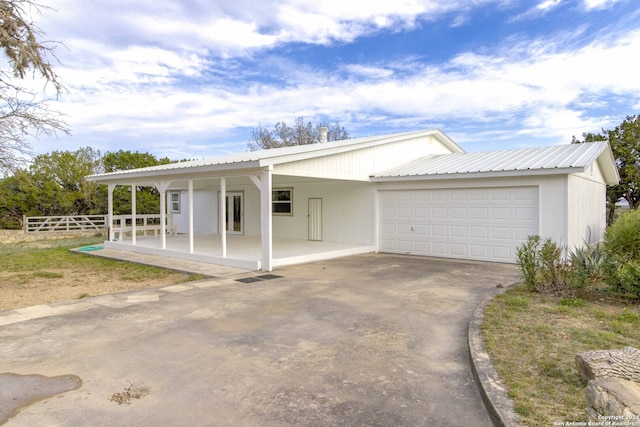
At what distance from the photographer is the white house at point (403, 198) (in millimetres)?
10227

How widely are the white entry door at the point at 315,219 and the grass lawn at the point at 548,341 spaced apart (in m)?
9.24


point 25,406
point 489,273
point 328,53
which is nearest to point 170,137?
point 328,53

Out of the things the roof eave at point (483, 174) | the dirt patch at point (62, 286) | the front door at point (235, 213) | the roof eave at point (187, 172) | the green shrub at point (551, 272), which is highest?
the roof eave at point (187, 172)

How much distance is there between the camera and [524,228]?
1067 centimetres

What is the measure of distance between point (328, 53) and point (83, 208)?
16803 millimetres

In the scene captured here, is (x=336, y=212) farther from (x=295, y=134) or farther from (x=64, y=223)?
(x=295, y=134)

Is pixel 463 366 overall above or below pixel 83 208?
below

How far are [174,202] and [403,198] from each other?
47.4ft

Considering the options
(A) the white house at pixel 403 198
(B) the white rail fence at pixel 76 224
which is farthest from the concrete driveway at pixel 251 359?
(B) the white rail fence at pixel 76 224

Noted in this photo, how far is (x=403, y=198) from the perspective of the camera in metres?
13.1

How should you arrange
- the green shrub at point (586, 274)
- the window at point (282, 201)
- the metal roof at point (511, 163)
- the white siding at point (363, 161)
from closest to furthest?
the green shrub at point (586, 274), the metal roof at point (511, 163), the white siding at point (363, 161), the window at point (282, 201)

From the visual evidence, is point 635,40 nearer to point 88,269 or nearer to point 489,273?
point 489,273

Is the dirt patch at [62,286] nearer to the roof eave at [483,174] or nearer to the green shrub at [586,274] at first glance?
the roof eave at [483,174]

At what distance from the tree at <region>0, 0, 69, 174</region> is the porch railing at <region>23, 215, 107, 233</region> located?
1452 centimetres
